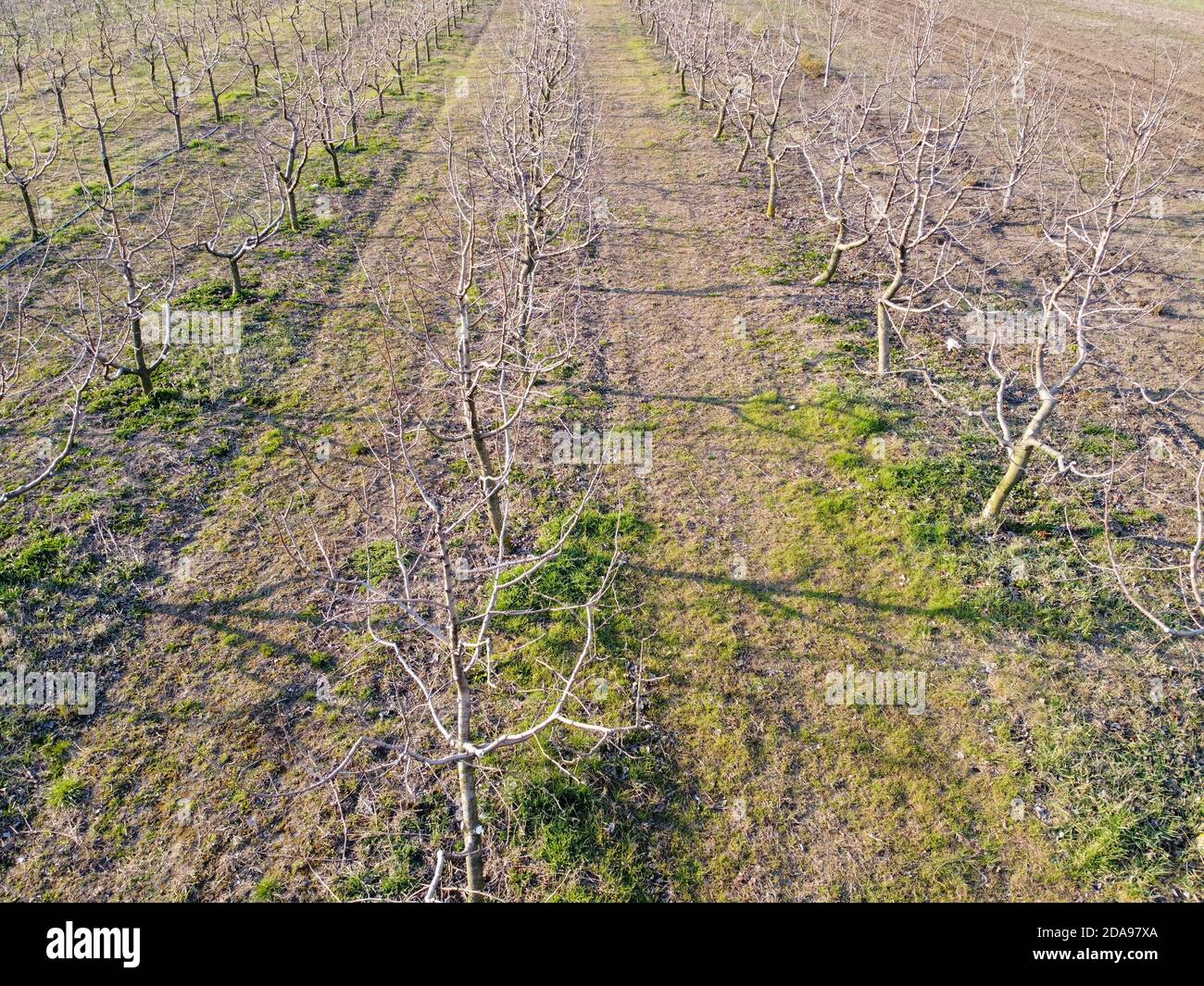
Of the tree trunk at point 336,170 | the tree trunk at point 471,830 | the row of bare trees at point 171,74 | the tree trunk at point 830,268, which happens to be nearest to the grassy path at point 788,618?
the tree trunk at point 830,268

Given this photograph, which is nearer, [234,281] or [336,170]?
[234,281]

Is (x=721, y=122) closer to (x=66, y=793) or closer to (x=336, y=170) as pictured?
(x=336, y=170)

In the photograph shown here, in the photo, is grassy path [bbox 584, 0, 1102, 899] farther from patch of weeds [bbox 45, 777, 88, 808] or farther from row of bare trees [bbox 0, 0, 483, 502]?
row of bare trees [bbox 0, 0, 483, 502]

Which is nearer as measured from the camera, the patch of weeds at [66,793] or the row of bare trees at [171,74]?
the patch of weeds at [66,793]

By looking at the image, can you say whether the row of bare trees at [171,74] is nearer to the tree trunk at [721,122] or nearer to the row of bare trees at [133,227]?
the row of bare trees at [133,227]

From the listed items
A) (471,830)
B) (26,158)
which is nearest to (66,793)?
(471,830)

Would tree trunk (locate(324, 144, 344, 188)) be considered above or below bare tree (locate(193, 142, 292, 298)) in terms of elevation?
above

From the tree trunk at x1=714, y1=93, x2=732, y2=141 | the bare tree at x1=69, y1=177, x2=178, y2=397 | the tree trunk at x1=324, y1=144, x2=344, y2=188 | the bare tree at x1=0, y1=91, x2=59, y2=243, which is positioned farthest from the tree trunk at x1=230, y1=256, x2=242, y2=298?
the tree trunk at x1=714, y1=93, x2=732, y2=141
